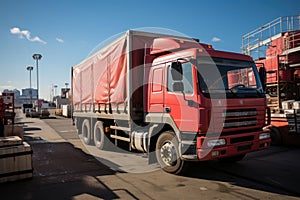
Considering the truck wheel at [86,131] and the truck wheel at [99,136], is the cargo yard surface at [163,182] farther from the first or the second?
the truck wheel at [86,131]

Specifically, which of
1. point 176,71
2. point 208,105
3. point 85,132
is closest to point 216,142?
point 208,105

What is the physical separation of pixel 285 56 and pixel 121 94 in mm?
9104

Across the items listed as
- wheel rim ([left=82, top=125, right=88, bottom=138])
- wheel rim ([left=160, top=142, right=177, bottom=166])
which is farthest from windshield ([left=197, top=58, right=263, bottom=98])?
wheel rim ([left=82, top=125, right=88, bottom=138])

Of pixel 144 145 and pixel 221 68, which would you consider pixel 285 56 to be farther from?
pixel 144 145

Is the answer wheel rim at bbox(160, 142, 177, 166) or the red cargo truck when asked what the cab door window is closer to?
the red cargo truck

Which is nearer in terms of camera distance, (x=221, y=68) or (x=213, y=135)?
(x=213, y=135)

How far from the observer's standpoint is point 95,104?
933 centimetres

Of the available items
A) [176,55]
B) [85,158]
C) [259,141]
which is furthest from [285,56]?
[85,158]

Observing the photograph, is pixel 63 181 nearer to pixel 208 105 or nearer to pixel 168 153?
pixel 168 153

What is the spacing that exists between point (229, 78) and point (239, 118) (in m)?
0.95

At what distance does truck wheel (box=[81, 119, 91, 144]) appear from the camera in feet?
34.6

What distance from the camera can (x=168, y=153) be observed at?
5828 millimetres

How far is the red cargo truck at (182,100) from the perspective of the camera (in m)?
5.12

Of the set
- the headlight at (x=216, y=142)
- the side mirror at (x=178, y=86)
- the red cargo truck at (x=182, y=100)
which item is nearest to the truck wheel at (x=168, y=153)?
the red cargo truck at (x=182, y=100)
